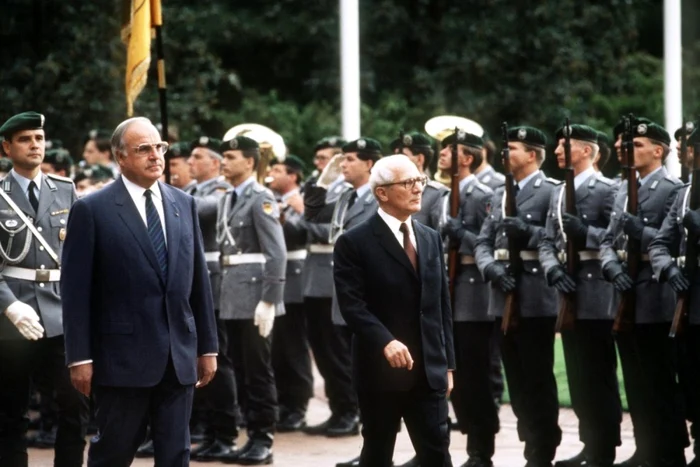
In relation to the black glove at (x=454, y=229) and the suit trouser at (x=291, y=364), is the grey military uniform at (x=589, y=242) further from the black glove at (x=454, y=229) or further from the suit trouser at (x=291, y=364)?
the suit trouser at (x=291, y=364)

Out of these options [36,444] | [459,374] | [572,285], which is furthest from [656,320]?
[36,444]

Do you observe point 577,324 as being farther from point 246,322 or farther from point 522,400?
point 246,322

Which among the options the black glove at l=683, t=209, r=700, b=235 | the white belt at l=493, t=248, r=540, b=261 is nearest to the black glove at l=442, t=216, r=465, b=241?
the white belt at l=493, t=248, r=540, b=261

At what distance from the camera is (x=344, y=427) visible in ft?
43.9

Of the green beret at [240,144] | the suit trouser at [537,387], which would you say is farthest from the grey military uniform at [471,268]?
the green beret at [240,144]

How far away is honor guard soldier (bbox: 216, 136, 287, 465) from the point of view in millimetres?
11977

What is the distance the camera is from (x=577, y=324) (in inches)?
430

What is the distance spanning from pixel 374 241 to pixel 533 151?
9.00 feet

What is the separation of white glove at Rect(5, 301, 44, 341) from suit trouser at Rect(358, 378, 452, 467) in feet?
6.25

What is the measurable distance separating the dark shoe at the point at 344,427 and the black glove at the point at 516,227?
298 centimetres

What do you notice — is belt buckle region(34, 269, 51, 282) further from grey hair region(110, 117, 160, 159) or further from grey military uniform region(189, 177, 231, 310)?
grey military uniform region(189, 177, 231, 310)

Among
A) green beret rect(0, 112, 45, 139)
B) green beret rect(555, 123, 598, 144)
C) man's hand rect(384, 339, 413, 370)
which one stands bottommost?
man's hand rect(384, 339, 413, 370)

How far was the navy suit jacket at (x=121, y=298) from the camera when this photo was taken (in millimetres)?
8008

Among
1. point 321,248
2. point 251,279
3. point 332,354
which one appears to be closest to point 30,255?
point 251,279
